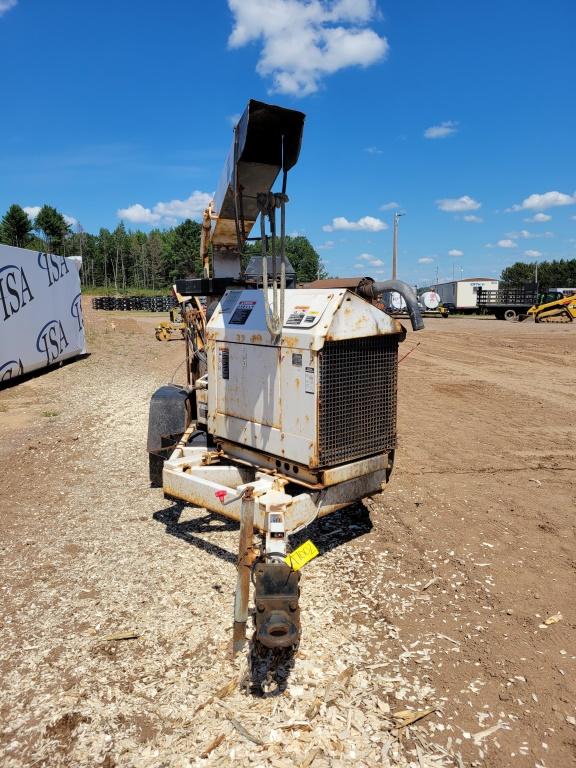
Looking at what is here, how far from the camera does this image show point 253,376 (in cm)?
458

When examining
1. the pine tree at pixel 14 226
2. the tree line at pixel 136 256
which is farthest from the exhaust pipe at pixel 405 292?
the tree line at pixel 136 256

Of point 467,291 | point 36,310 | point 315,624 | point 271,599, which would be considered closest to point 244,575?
point 271,599

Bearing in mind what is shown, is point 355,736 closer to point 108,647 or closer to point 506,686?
point 506,686

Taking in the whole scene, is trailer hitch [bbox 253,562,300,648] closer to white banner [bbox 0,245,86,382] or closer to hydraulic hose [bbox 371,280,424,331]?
hydraulic hose [bbox 371,280,424,331]

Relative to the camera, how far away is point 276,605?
3.19 meters

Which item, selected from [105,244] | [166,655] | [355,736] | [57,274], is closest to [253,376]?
[166,655]

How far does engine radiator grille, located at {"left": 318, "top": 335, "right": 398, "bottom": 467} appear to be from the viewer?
13.4 feet

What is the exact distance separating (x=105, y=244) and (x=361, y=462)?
99952mm

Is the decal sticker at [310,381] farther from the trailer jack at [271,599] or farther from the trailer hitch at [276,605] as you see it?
the trailer hitch at [276,605]

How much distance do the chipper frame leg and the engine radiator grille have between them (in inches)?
28.3

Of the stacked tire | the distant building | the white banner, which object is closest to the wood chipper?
the white banner

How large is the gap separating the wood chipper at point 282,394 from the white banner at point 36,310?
33.0 ft

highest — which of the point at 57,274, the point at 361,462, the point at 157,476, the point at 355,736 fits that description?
the point at 57,274

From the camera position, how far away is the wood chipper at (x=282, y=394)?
3957 millimetres
